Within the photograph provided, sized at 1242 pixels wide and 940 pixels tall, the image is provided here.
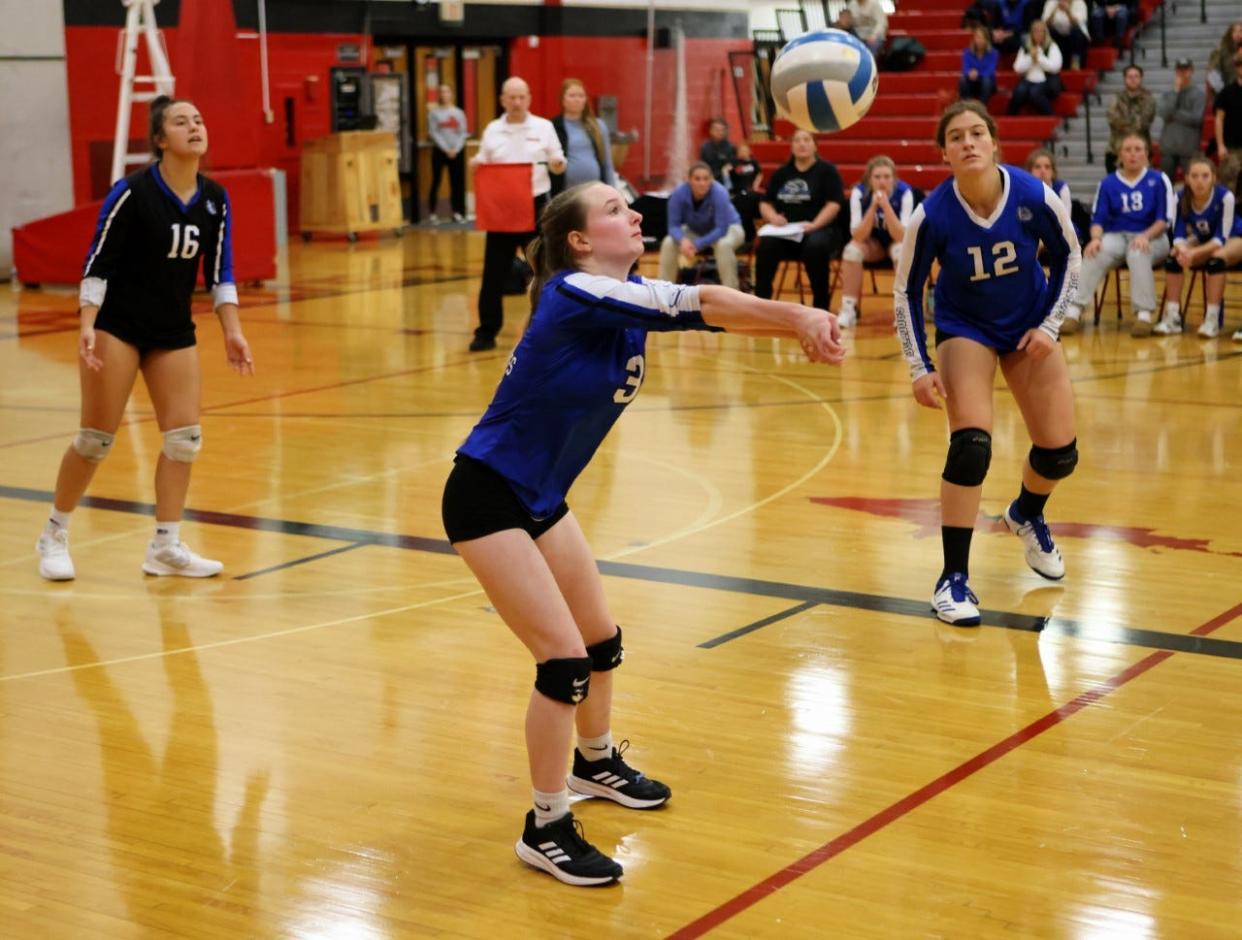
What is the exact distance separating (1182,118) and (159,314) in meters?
12.7

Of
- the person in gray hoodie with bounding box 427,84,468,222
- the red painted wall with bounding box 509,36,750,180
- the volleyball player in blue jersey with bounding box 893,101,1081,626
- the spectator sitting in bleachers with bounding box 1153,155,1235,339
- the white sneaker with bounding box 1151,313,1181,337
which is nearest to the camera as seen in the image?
the volleyball player in blue jersey with bounding box 893,101,1081,626

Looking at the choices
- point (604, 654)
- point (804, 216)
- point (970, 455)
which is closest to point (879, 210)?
point (804, 216)

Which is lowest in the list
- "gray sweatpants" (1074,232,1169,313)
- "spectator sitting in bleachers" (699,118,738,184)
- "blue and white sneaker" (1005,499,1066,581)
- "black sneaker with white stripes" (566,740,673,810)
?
"black sneaker with white stripes" (566,740,673,810)

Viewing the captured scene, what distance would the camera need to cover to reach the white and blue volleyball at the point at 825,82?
25.2 feet

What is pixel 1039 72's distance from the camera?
18.8 metres

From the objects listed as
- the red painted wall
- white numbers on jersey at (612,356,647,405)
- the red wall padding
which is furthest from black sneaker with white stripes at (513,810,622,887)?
the red painted wall

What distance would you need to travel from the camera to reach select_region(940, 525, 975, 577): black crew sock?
20.1 ft

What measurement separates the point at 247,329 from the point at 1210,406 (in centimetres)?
755

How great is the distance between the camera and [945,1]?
70.8 feet

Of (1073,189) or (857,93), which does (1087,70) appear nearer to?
(1073,189)

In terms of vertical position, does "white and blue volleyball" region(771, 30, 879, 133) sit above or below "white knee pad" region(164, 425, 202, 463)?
above

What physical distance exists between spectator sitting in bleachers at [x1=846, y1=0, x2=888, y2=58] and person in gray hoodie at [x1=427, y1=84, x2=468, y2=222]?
6258mm

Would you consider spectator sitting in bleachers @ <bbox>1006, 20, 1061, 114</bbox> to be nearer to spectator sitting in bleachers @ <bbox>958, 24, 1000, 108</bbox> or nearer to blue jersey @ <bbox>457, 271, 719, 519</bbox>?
spectator sitting in bleachers @ <bbox>958, 24, 1000, 108</bbox>

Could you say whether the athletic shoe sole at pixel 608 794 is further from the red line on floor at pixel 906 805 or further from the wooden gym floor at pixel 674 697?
the red line on floor at pixel 906 805
